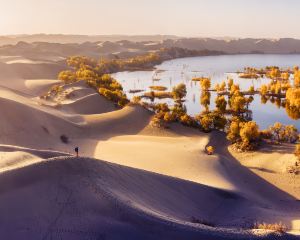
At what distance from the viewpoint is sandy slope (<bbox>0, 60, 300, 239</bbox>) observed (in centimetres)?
1275

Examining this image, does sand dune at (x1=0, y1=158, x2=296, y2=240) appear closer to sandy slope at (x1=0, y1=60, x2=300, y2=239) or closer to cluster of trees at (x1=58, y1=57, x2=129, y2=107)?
sandy slope at (x1=0, y1=60, x2=300, y2=239)

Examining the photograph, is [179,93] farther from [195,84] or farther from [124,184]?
[124,184]

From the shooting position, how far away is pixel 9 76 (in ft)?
241

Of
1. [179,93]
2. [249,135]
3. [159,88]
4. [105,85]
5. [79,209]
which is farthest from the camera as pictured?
[159,88]

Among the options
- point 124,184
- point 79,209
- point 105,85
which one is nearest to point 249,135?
point 124,184

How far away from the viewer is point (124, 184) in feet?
57.7

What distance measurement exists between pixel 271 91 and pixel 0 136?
50445mm

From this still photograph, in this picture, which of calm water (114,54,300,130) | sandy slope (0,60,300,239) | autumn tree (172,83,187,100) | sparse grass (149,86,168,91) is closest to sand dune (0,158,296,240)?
sandy slope (0,60,300,239)

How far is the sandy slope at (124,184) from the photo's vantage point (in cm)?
1275

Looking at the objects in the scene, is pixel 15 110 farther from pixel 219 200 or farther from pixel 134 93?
Result: pixel 134 93

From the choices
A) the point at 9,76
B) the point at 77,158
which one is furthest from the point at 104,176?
the point at 9,76

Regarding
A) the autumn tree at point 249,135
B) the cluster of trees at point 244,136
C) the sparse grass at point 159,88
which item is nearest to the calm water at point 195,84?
the sparse grass at point 159,88

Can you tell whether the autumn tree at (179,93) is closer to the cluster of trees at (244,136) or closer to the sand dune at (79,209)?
the cluster of trees at (244,136)

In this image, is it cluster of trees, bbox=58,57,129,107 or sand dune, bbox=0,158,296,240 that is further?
cluster of trees, bbox=58,57,129,107
